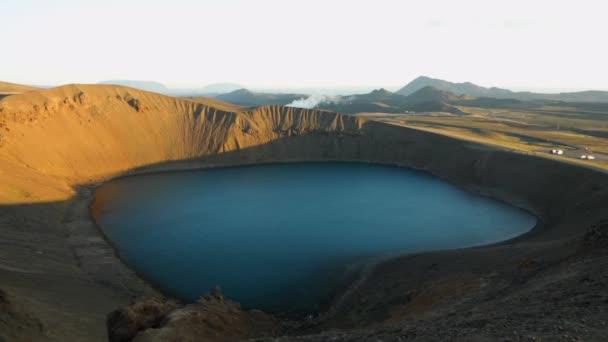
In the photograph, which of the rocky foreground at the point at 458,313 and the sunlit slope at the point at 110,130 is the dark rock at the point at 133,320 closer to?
the rocky foreground at the point at 458,313

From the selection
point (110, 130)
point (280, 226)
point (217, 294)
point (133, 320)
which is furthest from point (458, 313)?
point (110, 130)

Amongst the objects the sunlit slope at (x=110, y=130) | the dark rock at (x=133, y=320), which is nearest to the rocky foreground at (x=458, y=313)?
the dark rock at (x=133, y=320)

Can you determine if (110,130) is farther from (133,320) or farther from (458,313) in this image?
(458,313)

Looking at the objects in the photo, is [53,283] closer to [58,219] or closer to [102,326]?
[102,326]

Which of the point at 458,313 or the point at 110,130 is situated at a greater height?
the point at 110,130

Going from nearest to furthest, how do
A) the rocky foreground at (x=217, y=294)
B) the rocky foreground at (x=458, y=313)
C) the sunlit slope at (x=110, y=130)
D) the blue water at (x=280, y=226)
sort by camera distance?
the rocky foreground at (x=458, y=313), the rocky foreground at (x=217, y=294), the blue water at (x=280, y=226), the sunlit slope at (x=110, y=130)

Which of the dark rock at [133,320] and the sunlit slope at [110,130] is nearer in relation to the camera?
the dark rock at [133,320]

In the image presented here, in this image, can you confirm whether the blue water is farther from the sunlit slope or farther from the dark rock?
the dark rock

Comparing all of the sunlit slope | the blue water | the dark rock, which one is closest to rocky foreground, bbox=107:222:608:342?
the dark rock
